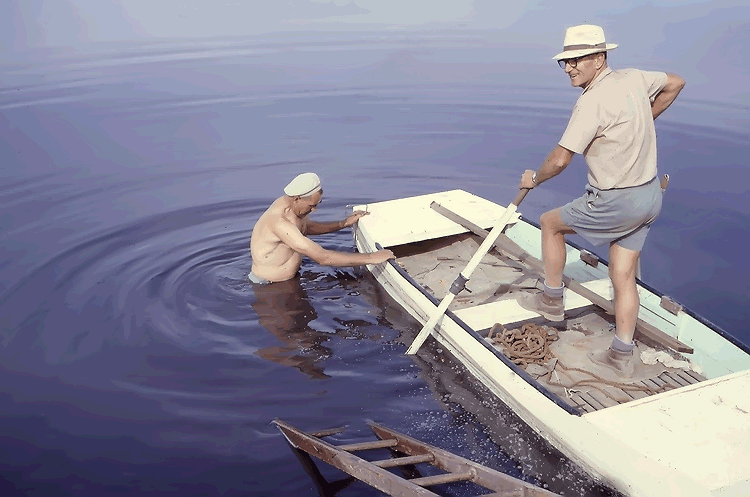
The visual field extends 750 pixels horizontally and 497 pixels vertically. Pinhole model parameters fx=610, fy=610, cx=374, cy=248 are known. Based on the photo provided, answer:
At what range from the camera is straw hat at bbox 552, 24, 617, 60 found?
189 inches

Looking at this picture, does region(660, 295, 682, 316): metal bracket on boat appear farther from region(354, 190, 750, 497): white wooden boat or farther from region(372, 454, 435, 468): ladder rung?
region(372, 454, 435, 468): ladder rung

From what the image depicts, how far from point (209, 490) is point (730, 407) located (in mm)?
4145

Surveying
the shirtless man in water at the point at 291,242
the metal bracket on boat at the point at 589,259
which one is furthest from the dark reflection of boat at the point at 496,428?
the metal bracket on boat at the point at 589,259

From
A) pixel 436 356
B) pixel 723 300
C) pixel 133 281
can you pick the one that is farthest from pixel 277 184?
pixel 723 300

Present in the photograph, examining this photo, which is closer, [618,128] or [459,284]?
[618,128]

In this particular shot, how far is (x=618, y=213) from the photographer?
504cm

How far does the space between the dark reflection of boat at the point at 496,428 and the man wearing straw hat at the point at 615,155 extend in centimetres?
106

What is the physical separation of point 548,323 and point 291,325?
306cm

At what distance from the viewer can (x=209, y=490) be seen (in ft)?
16.5

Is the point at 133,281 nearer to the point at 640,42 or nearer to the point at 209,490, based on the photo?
the point at 209,490

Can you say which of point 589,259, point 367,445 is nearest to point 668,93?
point 589,259

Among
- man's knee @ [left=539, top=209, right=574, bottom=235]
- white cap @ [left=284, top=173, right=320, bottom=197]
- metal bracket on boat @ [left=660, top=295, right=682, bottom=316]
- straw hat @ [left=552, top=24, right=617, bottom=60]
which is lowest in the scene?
metal bracket on boat @ [left=660, top=295, right=682, bottom=316]

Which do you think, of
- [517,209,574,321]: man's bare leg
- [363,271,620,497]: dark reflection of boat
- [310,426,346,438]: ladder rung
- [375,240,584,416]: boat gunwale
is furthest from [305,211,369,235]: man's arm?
[310,426,346,438]: ladder rung

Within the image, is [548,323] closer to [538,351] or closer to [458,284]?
[538,351]
